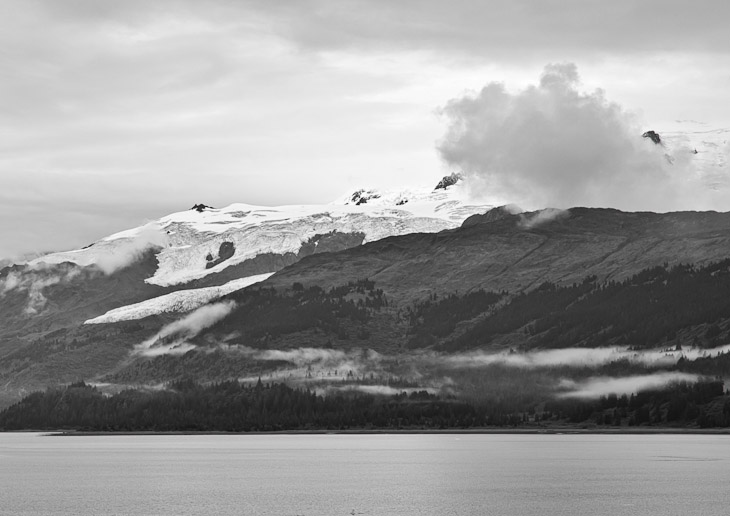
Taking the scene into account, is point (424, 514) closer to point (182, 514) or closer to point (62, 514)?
point (182, 514)

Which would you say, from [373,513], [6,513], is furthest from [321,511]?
[6,513]

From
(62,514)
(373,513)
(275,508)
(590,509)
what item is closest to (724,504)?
(590,509)

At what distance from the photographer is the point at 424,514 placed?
602 ft

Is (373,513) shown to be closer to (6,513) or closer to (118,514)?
(118,514)

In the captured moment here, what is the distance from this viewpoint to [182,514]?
185375 millimetres

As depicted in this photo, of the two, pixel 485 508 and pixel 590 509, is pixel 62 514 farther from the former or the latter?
pixel 590 509

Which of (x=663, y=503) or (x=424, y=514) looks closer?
(x=424, y=514)

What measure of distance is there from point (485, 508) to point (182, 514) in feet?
157

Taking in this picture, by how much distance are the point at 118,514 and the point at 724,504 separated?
316ft

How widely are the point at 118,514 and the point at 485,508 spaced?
5764cm

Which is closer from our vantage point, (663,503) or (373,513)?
(373,513)

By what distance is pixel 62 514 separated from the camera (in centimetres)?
18512

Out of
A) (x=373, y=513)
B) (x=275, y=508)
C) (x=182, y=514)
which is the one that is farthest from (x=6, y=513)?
(x=373, y=513)

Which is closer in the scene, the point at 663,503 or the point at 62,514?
the point at 62,514
